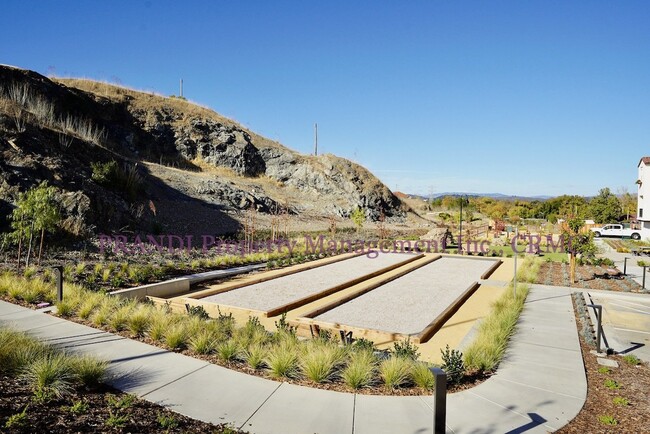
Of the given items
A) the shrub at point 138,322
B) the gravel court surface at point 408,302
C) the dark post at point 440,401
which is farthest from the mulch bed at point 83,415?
the gravel court surface at point 408,302

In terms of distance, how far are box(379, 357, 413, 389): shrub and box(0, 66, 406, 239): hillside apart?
46.4 feet

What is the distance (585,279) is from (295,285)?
9971mm

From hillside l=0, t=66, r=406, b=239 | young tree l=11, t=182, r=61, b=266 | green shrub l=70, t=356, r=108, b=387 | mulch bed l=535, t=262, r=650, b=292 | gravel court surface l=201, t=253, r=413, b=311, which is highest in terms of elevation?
hillside l=0, t=66, r=406, b=239

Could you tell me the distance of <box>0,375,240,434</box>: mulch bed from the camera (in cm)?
372

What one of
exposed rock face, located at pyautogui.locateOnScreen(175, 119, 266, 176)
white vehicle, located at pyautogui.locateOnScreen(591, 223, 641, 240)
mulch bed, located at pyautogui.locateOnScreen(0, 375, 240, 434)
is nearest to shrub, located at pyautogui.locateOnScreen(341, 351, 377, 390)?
mulch bed, located at pyautogui.locateOnScreen(0, 375, 240, 434)

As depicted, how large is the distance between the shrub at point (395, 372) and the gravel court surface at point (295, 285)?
496 centimetres

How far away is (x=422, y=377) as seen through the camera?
5.17 metres

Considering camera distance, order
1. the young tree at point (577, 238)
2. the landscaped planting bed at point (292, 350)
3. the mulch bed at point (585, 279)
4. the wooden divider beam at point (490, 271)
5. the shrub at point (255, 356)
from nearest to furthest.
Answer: the landscaped planting bed at point (292, 350), the shrub at point (255, 356), the mulch bed at point (585, 279), the young tree at point (577, 238), the wooden divider beam at point (490, 271)

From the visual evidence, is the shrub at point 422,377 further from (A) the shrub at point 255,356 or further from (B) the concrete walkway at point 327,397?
(A) the shrub at point 255,356

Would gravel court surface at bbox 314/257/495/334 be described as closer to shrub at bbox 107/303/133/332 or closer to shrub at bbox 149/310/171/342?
shrub at bbox 149/310/171/342

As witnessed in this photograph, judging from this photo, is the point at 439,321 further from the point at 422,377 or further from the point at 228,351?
the point at 228,351

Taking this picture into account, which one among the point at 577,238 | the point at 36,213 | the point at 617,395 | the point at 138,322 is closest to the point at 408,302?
the point at 617,395

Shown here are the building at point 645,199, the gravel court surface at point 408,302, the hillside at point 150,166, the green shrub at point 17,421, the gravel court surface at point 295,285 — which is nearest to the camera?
the green shrub at point 17,421

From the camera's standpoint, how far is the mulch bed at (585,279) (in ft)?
41.7
